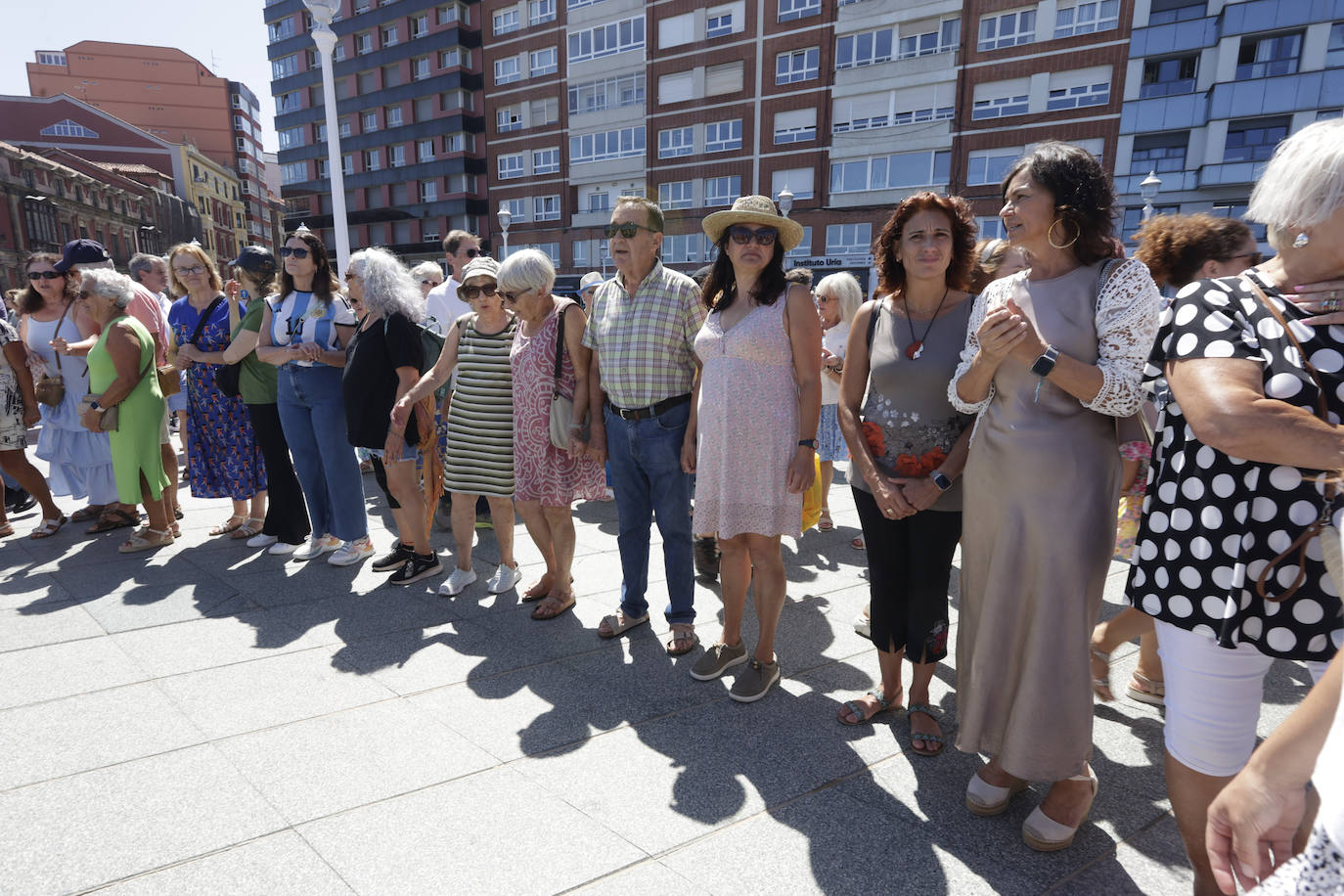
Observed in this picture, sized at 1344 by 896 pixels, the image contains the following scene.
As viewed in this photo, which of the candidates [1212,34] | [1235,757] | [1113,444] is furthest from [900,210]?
[1212,34]

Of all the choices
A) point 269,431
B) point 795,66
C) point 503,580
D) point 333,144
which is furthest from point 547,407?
point 795,66

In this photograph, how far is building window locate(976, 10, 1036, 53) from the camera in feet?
85.1

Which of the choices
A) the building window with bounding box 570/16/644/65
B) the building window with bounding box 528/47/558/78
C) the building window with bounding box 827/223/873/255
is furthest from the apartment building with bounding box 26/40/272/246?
the building window with bounding box 827/223/873/255

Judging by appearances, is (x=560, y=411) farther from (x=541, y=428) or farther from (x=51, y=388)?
(x=51, y=388)

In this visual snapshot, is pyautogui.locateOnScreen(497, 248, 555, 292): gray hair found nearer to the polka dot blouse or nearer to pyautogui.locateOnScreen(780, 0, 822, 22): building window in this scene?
the polka dot blouse

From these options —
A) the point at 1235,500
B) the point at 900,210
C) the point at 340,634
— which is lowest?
the point at 340,634

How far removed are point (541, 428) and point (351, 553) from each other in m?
1.97

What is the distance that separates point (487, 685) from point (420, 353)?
7.09ft

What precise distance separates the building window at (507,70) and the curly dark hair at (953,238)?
42015mm

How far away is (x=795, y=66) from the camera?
30578 mm

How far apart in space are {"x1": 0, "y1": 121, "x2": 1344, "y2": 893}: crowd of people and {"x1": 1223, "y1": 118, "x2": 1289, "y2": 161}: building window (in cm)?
2608

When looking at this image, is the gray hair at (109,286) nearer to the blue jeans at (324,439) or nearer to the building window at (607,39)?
the blue jeans at (324,439)

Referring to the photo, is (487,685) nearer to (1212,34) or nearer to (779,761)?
(779,761)

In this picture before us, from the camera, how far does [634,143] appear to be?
116 ft
